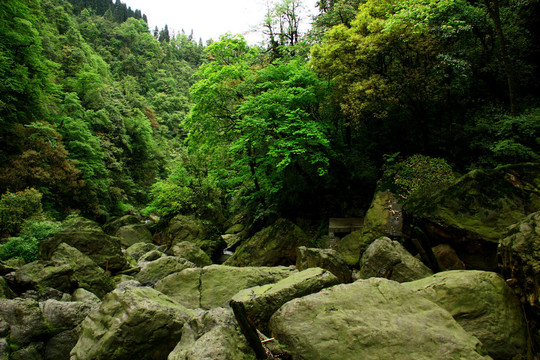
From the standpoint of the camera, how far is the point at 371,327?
9.27 feet

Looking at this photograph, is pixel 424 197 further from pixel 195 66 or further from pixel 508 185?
pixel 195 66

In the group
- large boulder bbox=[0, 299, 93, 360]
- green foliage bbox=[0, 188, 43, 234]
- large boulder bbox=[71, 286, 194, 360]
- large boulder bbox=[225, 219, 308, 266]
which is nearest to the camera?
large boulder bbox=[71, 286, 194, 360]

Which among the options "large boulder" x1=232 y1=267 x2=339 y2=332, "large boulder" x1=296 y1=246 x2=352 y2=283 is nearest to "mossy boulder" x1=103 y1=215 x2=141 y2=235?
"large boulder" x1=296 y1=246 x2=352 y2=283

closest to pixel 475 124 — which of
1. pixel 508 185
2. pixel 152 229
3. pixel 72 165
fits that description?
pixel 508 185

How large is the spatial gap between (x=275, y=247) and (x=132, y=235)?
40.6 ft

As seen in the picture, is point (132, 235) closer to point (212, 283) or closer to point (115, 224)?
point (115, 224)

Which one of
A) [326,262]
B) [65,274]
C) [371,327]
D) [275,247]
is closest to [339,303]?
[371,327]

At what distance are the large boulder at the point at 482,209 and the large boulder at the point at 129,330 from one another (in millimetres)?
5835

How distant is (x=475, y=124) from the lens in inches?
425

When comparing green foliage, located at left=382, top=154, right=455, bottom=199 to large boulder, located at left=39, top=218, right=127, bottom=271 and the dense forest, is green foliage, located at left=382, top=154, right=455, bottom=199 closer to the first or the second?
the dense forest

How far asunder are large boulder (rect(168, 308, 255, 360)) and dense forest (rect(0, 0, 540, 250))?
24.2 feet

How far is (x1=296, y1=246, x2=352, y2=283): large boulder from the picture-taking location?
6.41 meters

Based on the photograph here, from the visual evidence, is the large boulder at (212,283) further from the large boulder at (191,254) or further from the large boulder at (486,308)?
the large boulder at (191,254)

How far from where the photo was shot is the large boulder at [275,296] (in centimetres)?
374
